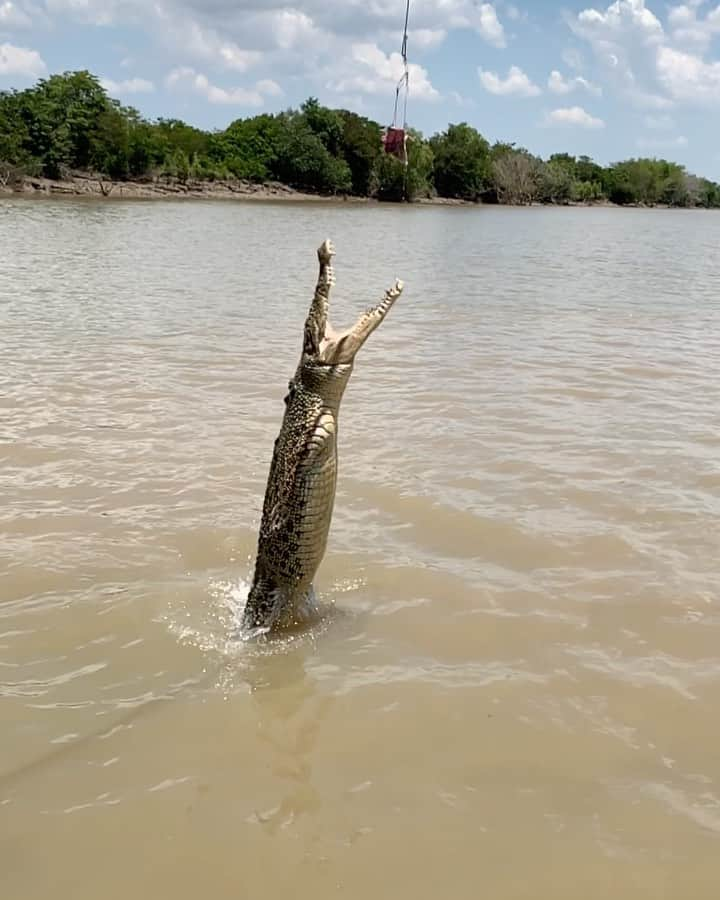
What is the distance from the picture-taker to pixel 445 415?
314 inches

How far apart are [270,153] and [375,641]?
77205 millimetres

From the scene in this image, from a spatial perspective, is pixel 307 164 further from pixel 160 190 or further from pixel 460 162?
pixel 460 162

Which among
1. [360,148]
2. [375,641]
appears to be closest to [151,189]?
[360,148]

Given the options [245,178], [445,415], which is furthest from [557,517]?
[245,178]

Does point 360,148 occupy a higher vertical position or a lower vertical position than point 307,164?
higher

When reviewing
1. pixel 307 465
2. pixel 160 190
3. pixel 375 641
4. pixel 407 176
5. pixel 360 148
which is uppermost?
pixel 360 148

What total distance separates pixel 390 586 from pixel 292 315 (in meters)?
9.36

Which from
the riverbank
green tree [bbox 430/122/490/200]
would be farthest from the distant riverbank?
green tree [bbox 430/122/490/200]

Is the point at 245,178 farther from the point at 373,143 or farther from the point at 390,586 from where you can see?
the point at 390,586

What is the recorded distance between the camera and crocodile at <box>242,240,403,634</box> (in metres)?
4.12

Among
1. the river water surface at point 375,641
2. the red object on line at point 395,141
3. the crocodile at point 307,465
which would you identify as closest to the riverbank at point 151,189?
the red object on line at point 395,141

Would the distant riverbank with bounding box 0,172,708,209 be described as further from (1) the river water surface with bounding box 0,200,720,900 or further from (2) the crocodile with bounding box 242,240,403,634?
(2) the crocodile with bounding box 242,240,403,634

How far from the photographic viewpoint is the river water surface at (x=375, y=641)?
2740 mm

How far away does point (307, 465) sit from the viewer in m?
4.11
